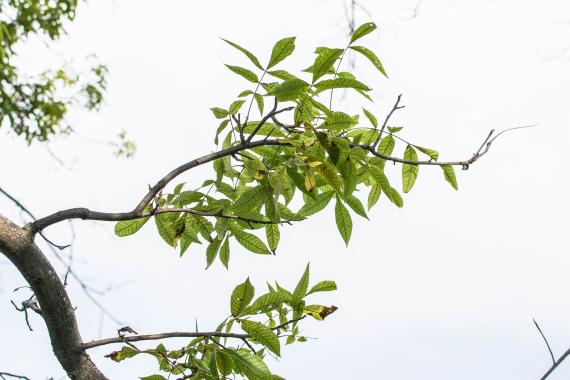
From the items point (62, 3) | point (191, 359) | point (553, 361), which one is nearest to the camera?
point (553, 361)

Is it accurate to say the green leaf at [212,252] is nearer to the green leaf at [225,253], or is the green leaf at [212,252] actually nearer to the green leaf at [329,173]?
the green leaf at [225,253]

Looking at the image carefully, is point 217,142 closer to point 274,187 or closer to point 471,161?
point 274,187

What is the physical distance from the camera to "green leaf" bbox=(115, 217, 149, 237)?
2029mm

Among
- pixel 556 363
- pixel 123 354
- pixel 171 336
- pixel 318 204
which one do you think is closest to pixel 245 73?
pixel 318 204

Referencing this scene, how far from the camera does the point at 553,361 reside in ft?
4.50

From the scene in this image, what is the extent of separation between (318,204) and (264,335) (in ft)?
1.41

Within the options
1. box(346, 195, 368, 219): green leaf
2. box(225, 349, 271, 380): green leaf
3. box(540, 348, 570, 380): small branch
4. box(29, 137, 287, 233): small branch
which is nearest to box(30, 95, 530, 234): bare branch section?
box(29, 137, 287, 233): small branch

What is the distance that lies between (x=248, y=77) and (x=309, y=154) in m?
0.24

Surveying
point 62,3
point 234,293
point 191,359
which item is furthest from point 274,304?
point 62,3

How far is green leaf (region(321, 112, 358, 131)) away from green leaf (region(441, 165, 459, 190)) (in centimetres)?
31

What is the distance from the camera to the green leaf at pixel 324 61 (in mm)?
1675

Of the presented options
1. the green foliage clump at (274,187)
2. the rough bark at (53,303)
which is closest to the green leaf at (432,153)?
the green foliage clump at (274,187)

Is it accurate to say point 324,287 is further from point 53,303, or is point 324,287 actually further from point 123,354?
point 53,303

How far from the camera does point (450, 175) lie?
1.93 meters
